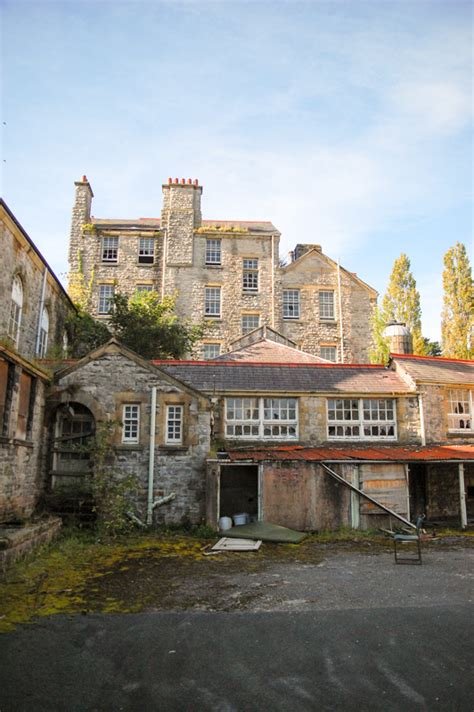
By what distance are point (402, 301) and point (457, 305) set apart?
3.46 metres

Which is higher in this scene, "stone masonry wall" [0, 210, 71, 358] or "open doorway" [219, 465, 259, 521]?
"stone masonry wall" [0, 210, 71, 358]

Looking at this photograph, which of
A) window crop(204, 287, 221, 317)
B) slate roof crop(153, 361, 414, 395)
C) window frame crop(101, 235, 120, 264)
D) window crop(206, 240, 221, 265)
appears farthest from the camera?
window crop(206, 240, 221, 265)

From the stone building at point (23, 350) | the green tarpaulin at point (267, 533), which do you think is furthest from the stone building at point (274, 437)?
the stone building at point (23, 350)

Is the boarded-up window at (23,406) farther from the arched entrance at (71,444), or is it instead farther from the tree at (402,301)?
the tree at (402,301)

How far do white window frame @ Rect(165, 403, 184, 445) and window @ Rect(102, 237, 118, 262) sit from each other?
19.9 metres

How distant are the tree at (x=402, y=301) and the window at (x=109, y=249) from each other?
677 inches

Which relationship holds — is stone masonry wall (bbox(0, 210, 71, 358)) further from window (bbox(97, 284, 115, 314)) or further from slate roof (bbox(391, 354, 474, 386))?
slate roof (bbox(391, 354, 474, 386))

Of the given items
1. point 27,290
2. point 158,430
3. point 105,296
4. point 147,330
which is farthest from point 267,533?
point 105,296

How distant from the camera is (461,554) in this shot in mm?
13172

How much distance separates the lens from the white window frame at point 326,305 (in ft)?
114

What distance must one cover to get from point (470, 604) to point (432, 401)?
40.2 ft

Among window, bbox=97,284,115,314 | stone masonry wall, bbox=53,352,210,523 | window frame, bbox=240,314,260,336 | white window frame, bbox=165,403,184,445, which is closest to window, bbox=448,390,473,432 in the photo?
stone masonry wall, bbox=53,352,210,523

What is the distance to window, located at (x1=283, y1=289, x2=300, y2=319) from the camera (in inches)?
1359

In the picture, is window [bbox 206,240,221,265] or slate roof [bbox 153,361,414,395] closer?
slate roof [bbox 153,361,414,395]
